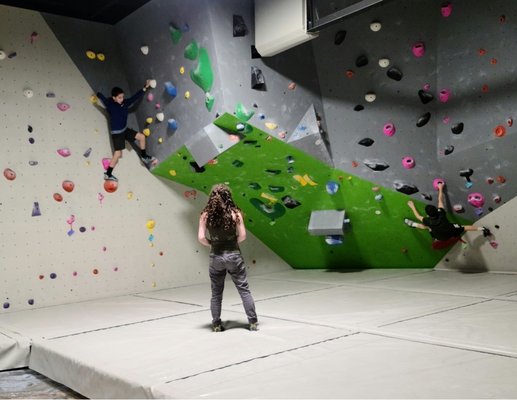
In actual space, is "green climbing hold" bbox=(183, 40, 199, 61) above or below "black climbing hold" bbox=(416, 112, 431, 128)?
above

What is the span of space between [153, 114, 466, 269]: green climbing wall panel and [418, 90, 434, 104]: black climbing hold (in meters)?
1.00

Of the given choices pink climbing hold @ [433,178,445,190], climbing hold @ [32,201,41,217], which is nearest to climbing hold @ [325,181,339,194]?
pink climbing hold @ [433,178,445,190]

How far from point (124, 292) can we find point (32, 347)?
2.15 meters

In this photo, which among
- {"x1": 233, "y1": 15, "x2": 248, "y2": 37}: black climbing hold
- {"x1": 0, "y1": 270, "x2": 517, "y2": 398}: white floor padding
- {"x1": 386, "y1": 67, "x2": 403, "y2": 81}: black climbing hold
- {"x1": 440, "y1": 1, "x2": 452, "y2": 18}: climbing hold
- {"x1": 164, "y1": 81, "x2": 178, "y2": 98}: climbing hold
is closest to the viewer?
{"x1": 0, "y1": 270, "x2": 517, "y2": 398}: white floor padding

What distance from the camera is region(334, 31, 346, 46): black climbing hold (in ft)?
16.9

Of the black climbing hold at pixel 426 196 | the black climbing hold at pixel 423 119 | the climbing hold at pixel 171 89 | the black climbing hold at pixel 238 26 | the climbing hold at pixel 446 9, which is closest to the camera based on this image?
the climbing hold at pixel 446 9

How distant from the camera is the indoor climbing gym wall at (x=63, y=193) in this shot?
541 centimetres

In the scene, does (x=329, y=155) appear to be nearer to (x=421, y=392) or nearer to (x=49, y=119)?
(x=49, y=119)

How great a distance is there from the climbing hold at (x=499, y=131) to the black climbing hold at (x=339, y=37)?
5.17 feet

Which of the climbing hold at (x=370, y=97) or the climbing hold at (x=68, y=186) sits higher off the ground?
the climbing hold at (x=370, y=97)

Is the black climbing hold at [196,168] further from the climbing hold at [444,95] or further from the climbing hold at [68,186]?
the climbing hold at [444,95]

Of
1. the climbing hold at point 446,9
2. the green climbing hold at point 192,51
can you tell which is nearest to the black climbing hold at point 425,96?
the climbing hold at point 446,9

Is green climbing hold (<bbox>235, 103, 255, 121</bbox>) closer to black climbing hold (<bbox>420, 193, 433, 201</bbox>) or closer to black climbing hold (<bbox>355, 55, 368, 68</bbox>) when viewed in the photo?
black climbing hold (<bbox>355, 55, 368, 68</bbox>)

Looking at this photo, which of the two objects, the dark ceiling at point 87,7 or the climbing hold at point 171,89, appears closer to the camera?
the dark ceiling at point 87,7
